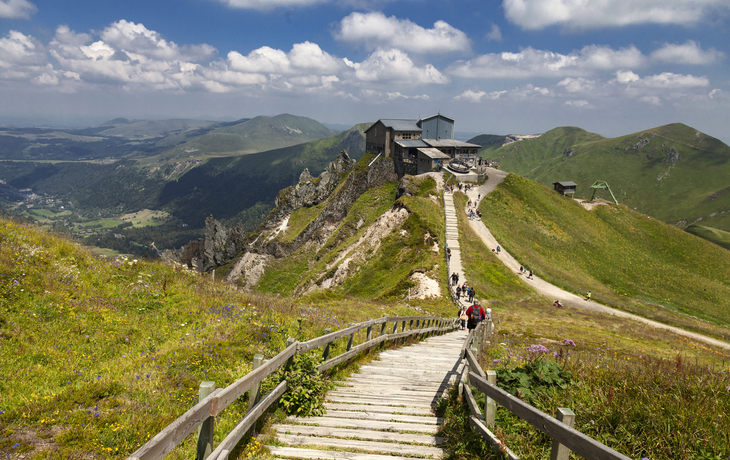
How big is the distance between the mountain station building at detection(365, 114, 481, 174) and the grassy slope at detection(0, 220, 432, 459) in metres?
63.5

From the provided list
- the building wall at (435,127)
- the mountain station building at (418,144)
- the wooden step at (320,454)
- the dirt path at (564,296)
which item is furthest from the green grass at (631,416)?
the building wall at (435,127)

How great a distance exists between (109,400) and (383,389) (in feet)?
19.1

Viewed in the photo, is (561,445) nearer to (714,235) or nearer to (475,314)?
(475,314)

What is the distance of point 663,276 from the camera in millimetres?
57781

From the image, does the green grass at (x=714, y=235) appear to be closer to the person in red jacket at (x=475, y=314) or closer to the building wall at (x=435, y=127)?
the building wall at (x=435, y=127)

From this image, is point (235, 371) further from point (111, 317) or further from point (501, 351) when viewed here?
point (501, 351)

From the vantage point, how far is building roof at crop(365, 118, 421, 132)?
81.1 meters

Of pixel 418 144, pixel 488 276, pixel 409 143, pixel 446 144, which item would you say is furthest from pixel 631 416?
pixel 446 144

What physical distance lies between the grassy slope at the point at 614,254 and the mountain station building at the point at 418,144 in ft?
43.2

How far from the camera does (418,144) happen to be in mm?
77438

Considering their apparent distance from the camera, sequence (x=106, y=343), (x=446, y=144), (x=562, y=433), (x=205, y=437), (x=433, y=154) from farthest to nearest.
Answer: (x=446, y=144) → (x=433, y=154) → (x=106, y=343) → (x=205, y=437) → (x=562, y=433)

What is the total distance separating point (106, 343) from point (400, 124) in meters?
80.6

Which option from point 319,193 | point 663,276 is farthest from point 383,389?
point 319,193

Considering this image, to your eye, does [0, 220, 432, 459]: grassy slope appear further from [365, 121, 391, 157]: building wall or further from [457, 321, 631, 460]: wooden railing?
[365, 121, 391, 157]: building wall
